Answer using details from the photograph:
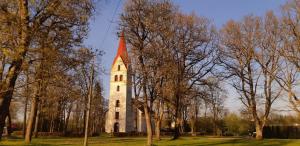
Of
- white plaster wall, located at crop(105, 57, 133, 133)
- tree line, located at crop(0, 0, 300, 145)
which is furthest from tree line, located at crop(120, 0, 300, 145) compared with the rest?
white plaster wall, located at crop(105, 57, 133, 133)

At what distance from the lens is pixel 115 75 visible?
80375 millimetres

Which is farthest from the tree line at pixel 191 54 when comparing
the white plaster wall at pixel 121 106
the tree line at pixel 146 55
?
the white plaster wall at pixel 121 106

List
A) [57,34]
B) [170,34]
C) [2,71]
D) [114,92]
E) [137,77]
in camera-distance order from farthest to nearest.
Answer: [114,92]
[170,34]
[137,77]
[57,34]
[2,71]

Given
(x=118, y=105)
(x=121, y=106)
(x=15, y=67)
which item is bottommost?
(x=15, y=67)

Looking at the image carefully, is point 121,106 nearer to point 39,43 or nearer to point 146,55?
point 146,55

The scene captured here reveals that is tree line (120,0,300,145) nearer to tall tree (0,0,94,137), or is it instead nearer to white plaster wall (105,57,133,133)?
tall tree (0,0,94,137)

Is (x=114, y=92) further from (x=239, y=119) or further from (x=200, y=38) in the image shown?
(x=200, y=38)

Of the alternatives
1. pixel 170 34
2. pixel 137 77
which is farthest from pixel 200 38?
pixel 137 77

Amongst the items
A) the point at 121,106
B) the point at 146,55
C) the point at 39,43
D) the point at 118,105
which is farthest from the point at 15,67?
the point at 118,105

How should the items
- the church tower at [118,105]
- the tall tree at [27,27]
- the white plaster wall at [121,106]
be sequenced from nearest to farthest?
the tall tree at [27,27]
the white plaster wall at [121,106]
the church tower at [118,105]

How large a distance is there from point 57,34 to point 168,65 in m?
14.4

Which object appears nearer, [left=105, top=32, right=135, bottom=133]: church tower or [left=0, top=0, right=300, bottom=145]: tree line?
[left=0, top=0, right=300, bottom=145]: tree line

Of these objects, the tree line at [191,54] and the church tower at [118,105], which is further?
the church tower at [118,105]

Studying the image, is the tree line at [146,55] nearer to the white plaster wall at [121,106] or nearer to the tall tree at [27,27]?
the tall tree at [27,27]
